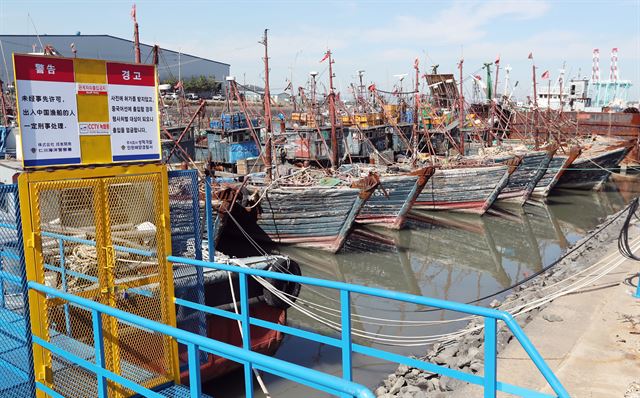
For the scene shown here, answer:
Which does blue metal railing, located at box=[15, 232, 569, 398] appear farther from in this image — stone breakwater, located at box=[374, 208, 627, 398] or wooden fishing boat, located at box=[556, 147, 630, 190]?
wooden fishing boat, located at box=[556, 147, 630, 190]

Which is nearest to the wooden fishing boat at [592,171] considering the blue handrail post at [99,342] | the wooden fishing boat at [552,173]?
the wooden fishing boat at [552,173]

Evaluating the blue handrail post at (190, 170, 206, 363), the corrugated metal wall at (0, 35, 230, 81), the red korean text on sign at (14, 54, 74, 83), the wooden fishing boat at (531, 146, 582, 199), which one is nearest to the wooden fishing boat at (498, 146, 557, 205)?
the wooden fishing boat at (531, 146, 582, 199)

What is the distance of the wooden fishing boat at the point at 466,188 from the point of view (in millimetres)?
22359

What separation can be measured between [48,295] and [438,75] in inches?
1484

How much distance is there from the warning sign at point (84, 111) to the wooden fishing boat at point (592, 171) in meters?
26.8

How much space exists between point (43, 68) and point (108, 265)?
63.2 inches

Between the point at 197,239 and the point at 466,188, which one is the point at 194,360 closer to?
the point at 197,239

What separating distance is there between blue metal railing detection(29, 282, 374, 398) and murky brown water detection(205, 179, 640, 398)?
15.3 feet

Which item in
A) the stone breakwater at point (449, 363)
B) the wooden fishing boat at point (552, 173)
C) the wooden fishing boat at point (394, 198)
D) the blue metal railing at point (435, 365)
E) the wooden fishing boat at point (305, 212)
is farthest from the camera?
the wooden fishing boat at point (552, 173)

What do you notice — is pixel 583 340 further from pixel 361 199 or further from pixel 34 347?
pixel 361 199

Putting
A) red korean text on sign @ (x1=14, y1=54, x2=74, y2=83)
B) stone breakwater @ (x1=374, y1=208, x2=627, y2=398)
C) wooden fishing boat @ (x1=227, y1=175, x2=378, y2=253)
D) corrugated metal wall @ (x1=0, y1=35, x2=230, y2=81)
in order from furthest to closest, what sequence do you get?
corrugated metal wall @ (x1=0, y1=35, x2=230, y2=81) → wooden fishing boat @ (x1=227, y1=175, x2=378, y2=253) → stone breakwater @ (x1=374, y1=208, x2=627, y2=398) → red korean text on sign @ (x1=14, y1=54, x2=74, y2=83)

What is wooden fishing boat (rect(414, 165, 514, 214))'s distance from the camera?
22.4 meters

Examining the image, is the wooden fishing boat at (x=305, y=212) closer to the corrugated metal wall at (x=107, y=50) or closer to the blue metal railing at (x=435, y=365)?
the blue metal railing at (x=435, y=365)

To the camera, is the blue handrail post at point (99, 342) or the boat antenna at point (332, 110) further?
the boat antenna at point (332, 110)
